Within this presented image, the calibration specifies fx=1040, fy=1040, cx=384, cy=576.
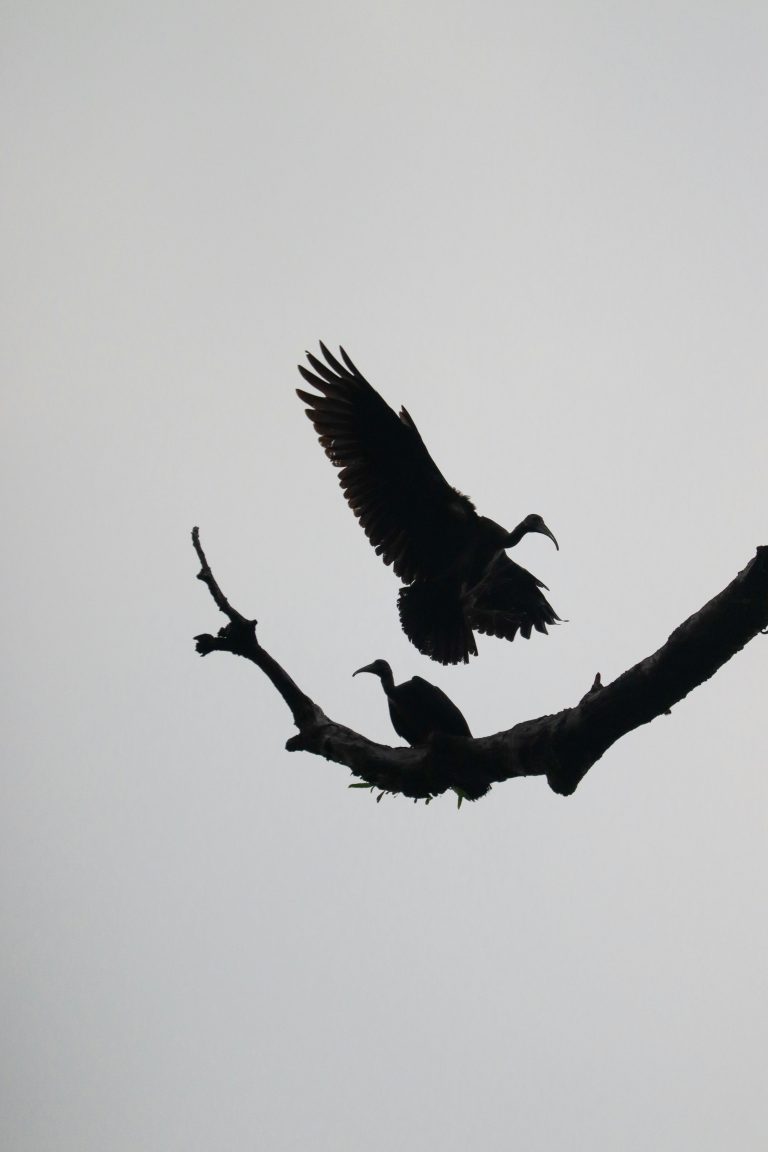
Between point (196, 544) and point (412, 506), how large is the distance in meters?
3.17

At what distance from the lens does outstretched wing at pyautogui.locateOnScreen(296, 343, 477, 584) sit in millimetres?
7848

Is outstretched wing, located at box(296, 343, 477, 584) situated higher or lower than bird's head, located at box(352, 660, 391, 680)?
higher

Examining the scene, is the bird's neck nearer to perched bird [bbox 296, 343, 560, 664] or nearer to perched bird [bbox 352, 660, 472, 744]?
perched bird [bbox 296, 343, 560, 664]

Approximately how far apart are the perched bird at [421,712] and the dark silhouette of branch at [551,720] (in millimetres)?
743

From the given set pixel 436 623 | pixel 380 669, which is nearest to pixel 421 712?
pixel 380 669

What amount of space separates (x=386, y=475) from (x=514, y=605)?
55.5 inches

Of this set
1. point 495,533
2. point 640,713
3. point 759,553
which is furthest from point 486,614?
point 759,553

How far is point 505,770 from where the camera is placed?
4.27 metres

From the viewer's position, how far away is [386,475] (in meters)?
8.06

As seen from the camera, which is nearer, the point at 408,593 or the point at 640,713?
the point at 640,713

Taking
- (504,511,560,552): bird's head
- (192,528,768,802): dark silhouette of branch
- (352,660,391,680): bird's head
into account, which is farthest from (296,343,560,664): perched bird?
(192,528,768,802): dark silhouette of branch

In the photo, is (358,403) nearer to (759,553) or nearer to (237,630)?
(237,630)

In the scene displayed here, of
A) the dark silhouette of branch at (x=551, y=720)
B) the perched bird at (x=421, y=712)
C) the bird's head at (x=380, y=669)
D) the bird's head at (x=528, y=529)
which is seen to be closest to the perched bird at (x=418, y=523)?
the bird's head at (x=528, y=529)

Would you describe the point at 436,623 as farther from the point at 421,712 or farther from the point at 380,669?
the point at 421,712
